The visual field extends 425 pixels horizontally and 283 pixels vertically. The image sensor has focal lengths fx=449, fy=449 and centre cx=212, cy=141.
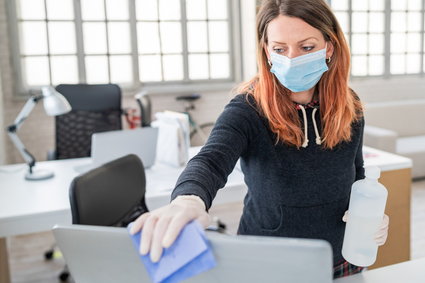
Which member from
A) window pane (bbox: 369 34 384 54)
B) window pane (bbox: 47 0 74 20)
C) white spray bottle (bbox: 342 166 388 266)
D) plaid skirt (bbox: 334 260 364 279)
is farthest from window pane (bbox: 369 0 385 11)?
white spray bottle (bbox: 342 166 388 266)

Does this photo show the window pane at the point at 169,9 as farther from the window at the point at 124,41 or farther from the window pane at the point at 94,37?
the window pane at the point at 94,37

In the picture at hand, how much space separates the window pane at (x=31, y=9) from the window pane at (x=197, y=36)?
1.64 meters

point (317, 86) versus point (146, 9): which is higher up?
point (146, 9)

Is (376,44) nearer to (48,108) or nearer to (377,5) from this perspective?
(377,5)

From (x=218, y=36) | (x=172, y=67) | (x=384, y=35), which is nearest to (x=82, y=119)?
(x=172, y=67)

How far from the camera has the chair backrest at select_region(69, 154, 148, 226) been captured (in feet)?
4.36

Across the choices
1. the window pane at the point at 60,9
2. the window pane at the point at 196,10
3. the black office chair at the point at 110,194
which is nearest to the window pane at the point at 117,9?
the window pane at the point at 60,9

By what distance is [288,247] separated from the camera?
502mm

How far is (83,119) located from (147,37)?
212 cm

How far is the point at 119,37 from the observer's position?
5113 mm

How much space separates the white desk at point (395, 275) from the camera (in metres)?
1.06

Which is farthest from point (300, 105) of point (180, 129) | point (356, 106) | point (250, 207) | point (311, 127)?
point (180, 129)

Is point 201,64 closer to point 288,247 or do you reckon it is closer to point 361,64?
point 361,64

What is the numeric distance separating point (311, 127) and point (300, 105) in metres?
0.08
